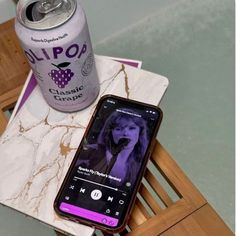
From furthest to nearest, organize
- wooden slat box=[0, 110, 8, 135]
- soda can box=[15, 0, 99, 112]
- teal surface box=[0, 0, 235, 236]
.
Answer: teal surface box=[0, 0, 235, 236] → wooden slat box=[0, 110, 8, 135] → soda can box=[15, 0, 99, 112]

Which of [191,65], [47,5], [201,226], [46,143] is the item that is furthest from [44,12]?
[191,65]

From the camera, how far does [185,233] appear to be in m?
0.43

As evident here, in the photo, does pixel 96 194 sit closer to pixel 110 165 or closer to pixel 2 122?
pixel 110 165

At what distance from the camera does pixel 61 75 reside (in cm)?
41

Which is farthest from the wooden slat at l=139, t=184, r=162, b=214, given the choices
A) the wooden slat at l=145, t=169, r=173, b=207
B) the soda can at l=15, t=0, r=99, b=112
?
the soda can at l=15, t=0, r=99, b=112

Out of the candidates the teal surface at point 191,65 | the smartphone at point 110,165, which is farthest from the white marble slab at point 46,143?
the teal surface at point 191,65

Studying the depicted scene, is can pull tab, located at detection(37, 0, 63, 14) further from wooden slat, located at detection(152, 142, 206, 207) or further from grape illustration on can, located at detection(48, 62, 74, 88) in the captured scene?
wooden slat, located at detection(152, 142, 206, 207)

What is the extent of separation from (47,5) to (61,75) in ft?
0.22

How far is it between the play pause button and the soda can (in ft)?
0.33

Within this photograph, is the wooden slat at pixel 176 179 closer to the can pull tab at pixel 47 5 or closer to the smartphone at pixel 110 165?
the smartphone at pixel 110 165

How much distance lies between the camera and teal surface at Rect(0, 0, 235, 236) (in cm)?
85

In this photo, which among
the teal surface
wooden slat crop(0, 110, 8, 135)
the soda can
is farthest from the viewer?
the teal surface

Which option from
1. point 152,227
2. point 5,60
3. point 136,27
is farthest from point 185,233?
point 136,27

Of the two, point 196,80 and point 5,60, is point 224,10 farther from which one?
point 5,60
